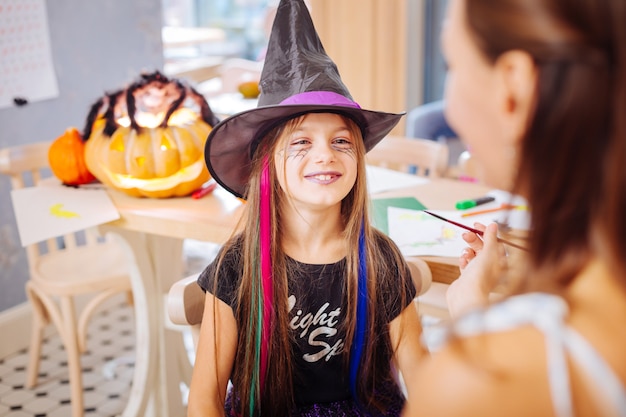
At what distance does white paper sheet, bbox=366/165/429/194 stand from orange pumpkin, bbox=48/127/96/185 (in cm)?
74

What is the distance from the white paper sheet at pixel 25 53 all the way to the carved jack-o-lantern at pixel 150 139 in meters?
0.83

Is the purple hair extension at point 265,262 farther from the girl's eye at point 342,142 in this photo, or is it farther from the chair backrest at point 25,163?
the chair backrest at point 25,163

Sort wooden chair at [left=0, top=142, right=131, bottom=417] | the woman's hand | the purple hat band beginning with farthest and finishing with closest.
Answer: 1. wooden chair at [left=0, top=142, right=131, bottom=417]
2. the purple hat band
3. the woman's hand

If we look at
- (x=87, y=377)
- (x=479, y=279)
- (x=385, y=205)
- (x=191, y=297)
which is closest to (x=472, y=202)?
(x=385, y=205)

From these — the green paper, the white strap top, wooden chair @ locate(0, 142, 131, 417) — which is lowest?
wooden chair @ locate(0, 142, 131, 417)

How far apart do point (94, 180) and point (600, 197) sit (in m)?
1.62

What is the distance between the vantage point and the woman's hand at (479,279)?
876 millimetres

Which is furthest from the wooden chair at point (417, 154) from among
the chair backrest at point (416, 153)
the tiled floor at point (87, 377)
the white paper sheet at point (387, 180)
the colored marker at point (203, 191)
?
the tiled floor at point (87, 377)

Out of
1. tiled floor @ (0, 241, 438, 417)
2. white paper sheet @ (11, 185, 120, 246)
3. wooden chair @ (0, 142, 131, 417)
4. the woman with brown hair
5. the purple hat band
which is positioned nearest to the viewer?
the woman with brown hair

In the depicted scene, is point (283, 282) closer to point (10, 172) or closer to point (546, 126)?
point (546, 126)

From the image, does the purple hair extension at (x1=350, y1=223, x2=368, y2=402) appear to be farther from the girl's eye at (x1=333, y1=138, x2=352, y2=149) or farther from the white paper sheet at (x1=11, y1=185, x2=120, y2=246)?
the white paper sheet at (x1=11, y1=185, x2=120, y2=246)

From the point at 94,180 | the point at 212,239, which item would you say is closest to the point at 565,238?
the point at 212,239

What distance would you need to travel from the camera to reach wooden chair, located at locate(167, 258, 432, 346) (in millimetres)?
1267

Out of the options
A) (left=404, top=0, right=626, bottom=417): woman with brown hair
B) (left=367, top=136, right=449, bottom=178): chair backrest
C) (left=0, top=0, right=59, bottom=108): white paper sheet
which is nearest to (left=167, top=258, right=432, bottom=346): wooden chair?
(left=404, top=0, right=626, bottom=417): woman with brown hair
